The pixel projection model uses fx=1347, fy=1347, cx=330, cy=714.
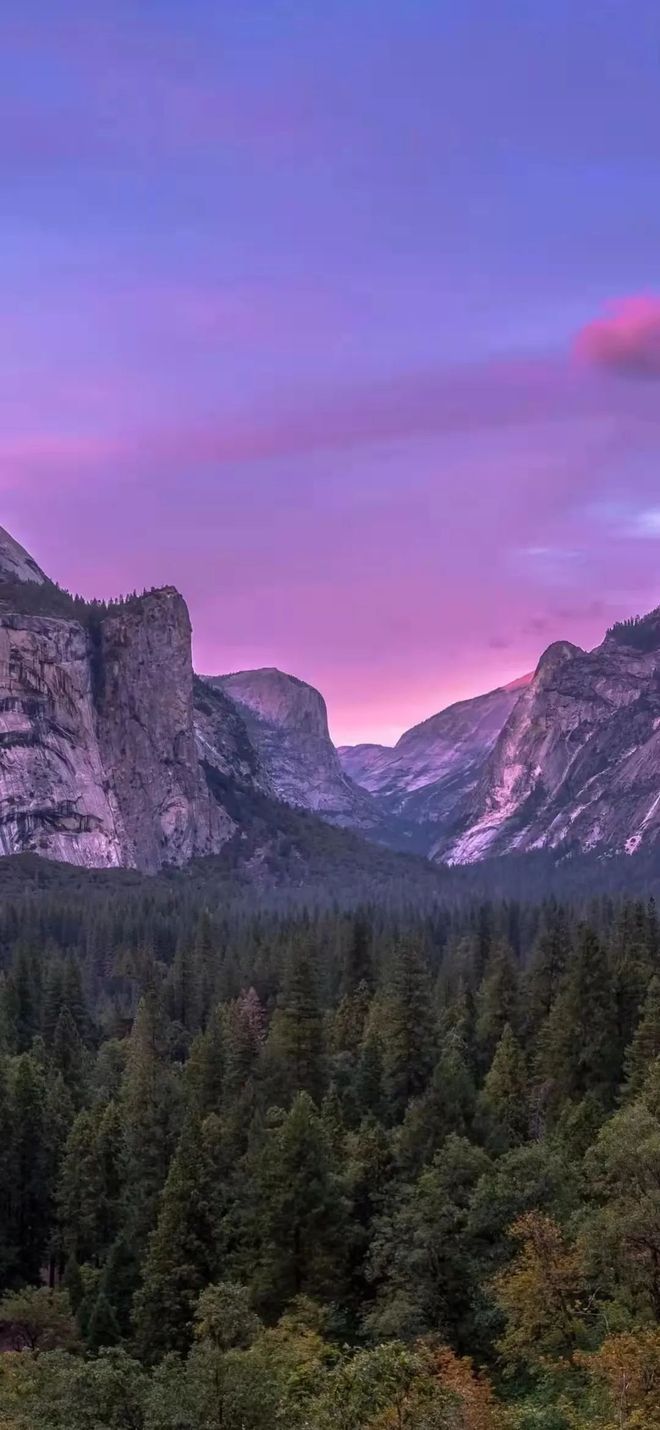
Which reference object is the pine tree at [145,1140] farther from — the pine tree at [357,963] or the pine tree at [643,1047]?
the pine tree at [643,1047]

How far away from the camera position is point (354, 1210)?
69.3 meters

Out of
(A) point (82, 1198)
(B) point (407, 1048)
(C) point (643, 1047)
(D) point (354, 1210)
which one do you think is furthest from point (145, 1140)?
(C) point (643, 1047)

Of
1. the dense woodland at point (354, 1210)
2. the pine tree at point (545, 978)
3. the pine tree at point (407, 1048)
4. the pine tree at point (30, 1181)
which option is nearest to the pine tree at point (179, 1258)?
the dense woodland at point (354, 1210)

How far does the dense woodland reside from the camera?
43188 mm

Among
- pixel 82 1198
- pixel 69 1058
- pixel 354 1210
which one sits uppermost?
pixel 69 1058

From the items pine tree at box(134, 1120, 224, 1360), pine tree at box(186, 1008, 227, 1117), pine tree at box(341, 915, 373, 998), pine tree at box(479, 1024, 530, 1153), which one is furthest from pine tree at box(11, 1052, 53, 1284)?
pine tree at box(341, 915, 373, 998)

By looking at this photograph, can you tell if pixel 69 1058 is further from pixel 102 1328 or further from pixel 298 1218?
pixel 298 1218

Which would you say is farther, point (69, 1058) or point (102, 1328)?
point (69, 1058)

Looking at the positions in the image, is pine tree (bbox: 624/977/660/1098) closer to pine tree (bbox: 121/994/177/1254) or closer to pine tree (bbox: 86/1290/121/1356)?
pine tree (bbox: 121/994/177/1254)

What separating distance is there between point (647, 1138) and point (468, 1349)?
12918 millimetres

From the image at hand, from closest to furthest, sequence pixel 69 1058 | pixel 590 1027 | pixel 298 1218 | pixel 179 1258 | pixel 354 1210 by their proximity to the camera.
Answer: pixel 298 1218 → pixel 179 1258 → pixel 354 1210 → pixel 590 1027 → pixel 69 1058

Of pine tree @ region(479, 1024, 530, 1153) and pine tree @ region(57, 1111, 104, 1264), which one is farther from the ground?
pine tree @ region(479, 1024, 530, 1153)

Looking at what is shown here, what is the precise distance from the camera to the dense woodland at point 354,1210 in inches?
1700

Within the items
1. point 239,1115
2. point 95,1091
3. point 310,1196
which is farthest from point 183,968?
point 310,1196
